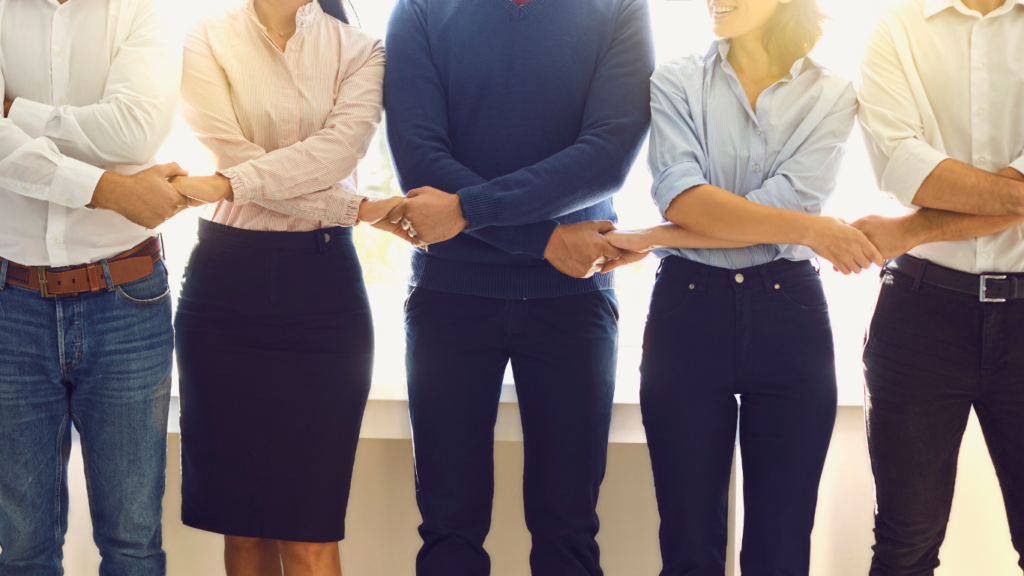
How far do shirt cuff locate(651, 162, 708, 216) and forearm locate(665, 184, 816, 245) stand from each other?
0.03 m

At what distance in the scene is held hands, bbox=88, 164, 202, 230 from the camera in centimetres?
159

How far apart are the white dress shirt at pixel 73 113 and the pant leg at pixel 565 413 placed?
37.0 inches

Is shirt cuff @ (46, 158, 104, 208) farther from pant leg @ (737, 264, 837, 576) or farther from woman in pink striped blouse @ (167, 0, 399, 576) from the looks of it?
pant leg @ (737, 264, 837, 576)

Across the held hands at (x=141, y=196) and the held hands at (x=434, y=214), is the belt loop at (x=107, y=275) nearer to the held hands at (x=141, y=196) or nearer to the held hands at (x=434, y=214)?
the held hands at (x=141, y=196)

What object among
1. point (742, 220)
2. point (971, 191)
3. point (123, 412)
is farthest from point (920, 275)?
point (123, 412)

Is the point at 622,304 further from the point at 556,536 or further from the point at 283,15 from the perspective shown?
the point at 283,15

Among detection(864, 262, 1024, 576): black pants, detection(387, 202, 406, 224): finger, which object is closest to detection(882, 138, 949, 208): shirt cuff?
detection(864, 262, 1024, 576): black pants

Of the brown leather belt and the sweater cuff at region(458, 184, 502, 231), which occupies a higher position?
the sweater cuff at region(458, 184, 502, 231)

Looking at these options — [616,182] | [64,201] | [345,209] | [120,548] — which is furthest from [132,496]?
[616,182]

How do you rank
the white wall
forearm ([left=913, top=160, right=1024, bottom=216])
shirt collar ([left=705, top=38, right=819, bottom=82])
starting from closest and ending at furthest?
forearm ([left=913, top=160, right=1024, bottom=216]) < shirt collar ([left=705, top=38, right=819, bottom=82]) < the white wall

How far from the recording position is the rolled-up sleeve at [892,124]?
5.16 feet

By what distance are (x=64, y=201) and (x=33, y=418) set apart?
1.61 ft

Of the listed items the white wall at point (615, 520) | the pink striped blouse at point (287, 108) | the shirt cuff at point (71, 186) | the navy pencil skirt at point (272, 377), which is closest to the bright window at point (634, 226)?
the white wall at point (615, 520)

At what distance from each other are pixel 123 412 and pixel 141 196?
491mm
